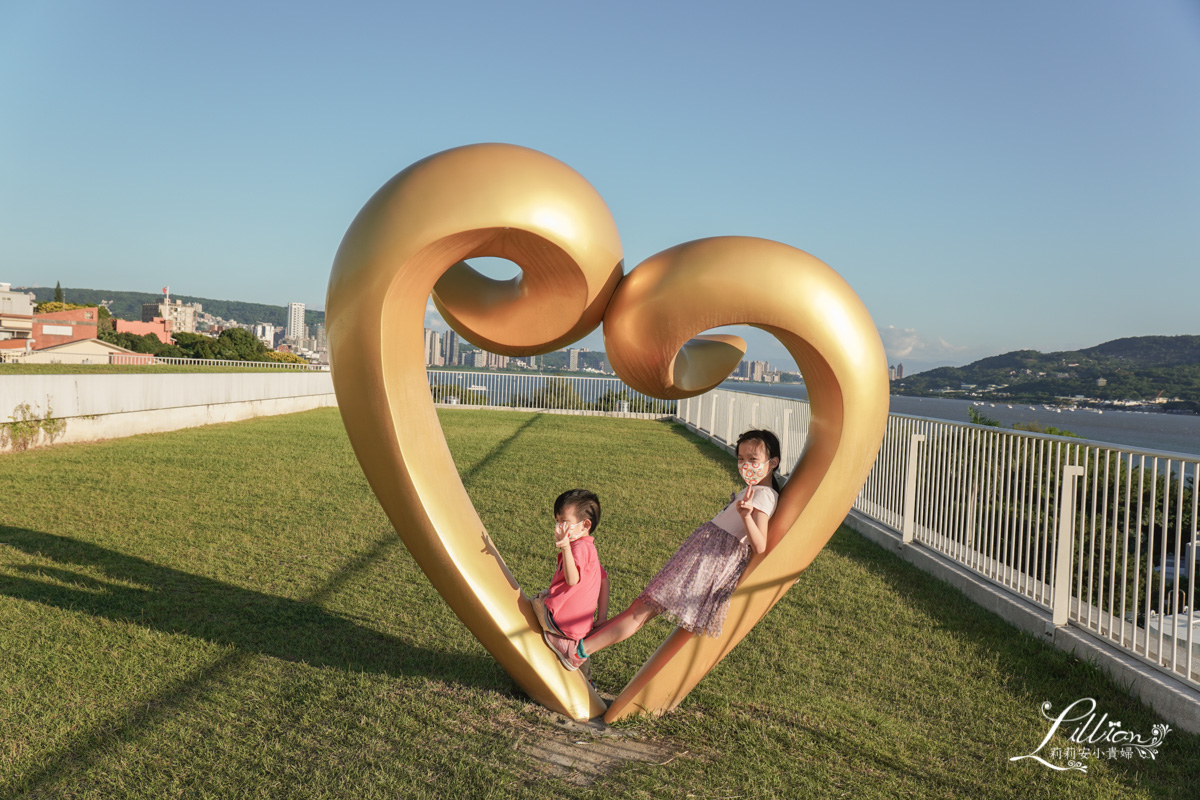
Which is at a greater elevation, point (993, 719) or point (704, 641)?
point (704, 641)

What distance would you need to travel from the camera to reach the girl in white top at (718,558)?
3695 mm

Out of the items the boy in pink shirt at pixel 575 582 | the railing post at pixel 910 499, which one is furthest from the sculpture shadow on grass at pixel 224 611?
the railing post at pixel 910 499

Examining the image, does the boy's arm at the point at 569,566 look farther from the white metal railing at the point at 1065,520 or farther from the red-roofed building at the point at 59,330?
the red-roofed building at the point at 59,330

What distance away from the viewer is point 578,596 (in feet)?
12.6

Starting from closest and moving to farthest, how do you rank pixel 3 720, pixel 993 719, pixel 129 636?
pixel 3 720 → pixel 993 719 → pixel 129 636

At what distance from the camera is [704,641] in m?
3.84

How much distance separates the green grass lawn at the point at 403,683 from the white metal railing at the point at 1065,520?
0.39 meters

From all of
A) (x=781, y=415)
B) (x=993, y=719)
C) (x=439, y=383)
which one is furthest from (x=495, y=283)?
(x=439, y=383)

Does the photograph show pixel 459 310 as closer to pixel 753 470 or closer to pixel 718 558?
pixel 753 470

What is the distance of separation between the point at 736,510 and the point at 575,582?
2.82 feet

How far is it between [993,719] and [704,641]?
5.76 ft

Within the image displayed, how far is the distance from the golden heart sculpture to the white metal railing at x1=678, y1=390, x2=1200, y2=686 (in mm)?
2278

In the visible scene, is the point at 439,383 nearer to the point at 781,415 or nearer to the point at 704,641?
the point at 781,415

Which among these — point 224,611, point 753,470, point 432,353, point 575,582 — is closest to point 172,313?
point 432,353
